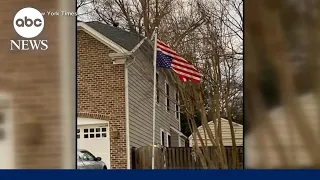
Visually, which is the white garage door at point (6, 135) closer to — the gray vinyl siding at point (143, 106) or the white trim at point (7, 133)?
the white trim at point (7, 133)

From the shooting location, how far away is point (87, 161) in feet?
6.15

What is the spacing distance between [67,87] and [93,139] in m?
0.41

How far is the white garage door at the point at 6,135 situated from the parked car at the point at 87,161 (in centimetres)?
25

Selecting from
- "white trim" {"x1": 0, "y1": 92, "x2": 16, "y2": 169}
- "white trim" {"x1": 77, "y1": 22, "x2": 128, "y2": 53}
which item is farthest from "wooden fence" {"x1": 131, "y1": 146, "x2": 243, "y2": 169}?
"white trim" {"x1": 77, "y1": 22, "x2": 128, "y2": 53}

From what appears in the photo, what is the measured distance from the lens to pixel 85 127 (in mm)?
1979

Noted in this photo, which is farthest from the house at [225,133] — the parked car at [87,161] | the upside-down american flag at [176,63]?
the parked car at [87,161]

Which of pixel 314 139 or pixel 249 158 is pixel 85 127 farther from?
pixel 314 139

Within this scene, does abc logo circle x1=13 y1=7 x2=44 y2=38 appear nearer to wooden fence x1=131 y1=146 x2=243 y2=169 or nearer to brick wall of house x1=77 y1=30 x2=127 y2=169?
brick wall of house x1=77 y1=30 x2=127 y2=169

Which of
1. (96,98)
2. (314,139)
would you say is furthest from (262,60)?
(96,98)

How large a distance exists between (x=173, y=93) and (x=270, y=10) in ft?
2.54

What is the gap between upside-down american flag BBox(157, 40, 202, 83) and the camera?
7.04 ft

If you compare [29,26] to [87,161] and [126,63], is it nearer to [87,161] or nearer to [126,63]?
[87,161]

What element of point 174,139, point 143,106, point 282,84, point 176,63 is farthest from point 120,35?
point 282,84

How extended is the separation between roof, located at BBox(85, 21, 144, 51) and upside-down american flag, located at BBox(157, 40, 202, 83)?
0.12 metres
